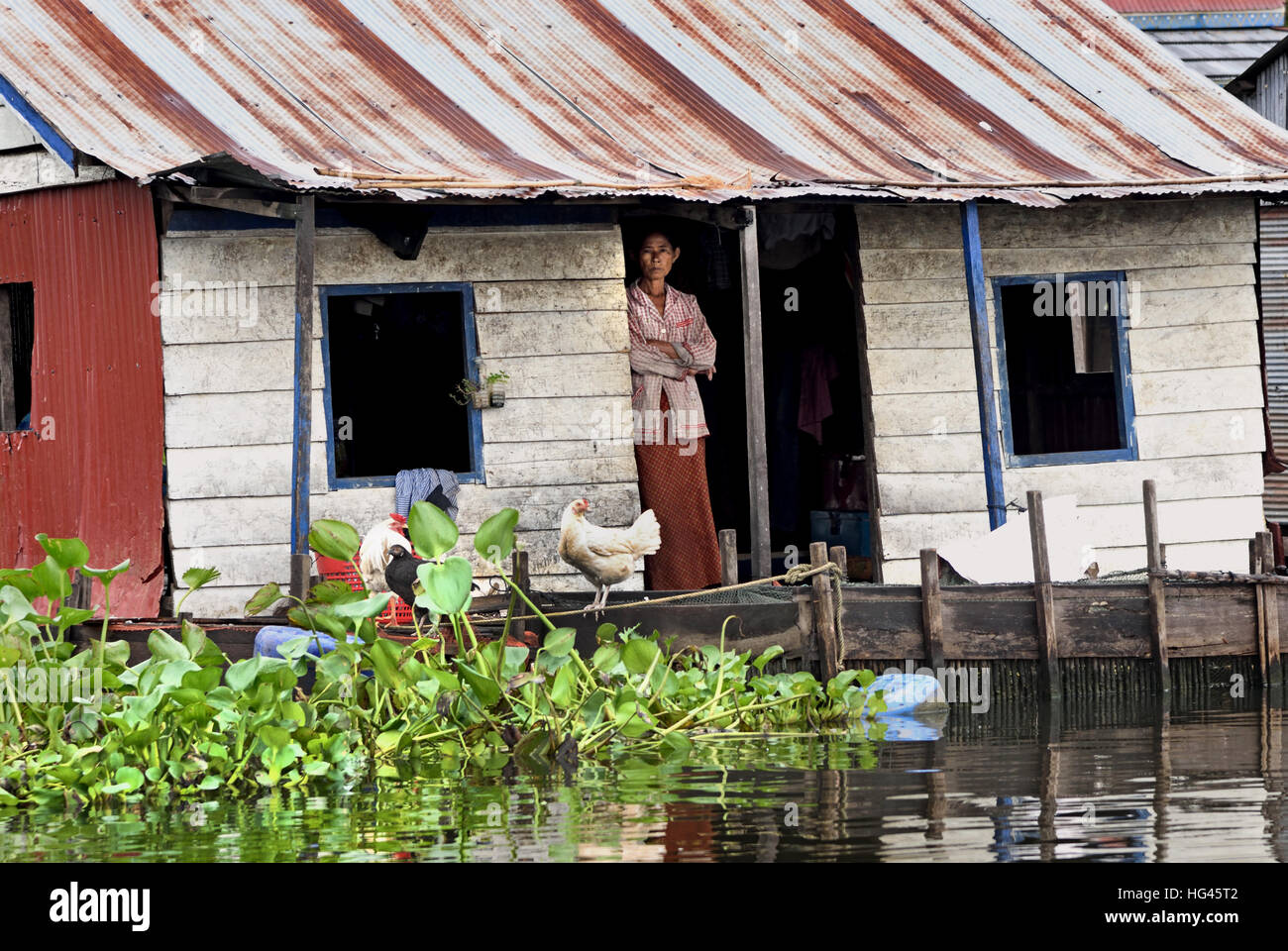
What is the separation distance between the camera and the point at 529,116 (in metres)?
12.3

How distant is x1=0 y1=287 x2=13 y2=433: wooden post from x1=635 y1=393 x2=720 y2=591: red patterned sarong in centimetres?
426

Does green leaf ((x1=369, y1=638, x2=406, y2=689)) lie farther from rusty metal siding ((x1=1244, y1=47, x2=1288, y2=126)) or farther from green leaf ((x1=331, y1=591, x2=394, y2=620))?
rusty metal siding ((x1=1244, y1=47, x2=1288, y2=126))

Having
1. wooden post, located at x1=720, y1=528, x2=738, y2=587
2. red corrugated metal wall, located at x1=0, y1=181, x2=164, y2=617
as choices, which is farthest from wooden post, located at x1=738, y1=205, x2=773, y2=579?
red corrugated metal wall, located at x1=0, y1=181, x2=164, y2=617

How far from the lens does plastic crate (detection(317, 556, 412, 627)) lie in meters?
10.6

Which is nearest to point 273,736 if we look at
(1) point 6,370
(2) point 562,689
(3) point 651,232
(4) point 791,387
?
(2) point 562,689

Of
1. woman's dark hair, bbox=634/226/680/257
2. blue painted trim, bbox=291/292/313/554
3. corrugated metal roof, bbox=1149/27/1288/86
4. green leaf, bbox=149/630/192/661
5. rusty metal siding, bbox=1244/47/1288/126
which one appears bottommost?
green leaf, bbox=149/630/192/661

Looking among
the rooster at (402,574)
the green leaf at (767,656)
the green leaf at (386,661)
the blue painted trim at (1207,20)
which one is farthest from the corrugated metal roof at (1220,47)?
the green leaf at (386,661)

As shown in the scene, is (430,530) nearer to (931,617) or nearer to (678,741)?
(678,741)

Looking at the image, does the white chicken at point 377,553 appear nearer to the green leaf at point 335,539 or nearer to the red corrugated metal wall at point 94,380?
the green leaf at point 335,539

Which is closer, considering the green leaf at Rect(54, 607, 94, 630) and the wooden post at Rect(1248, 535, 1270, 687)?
the green leaf at Rect(54, 607, 94, 630)

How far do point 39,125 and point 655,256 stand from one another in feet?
13.3

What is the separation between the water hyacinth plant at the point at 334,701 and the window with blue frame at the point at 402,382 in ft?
9.53

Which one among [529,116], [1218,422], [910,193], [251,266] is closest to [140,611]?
[251,266]
